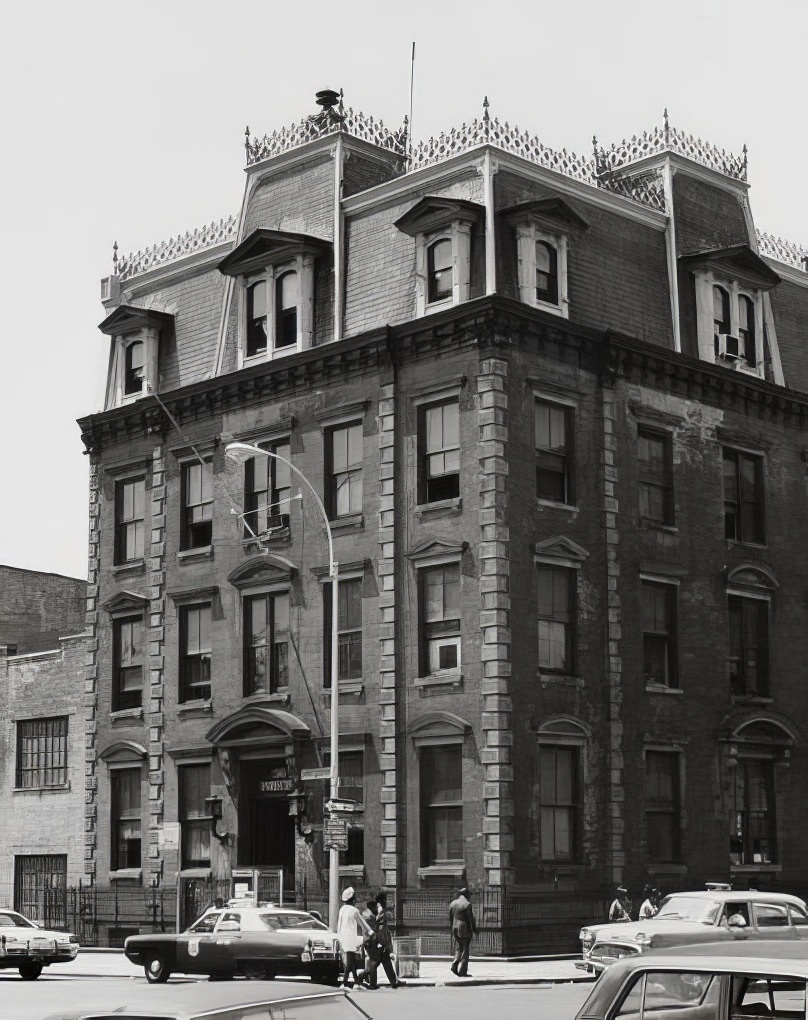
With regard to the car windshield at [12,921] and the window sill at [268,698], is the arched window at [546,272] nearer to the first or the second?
the window sill at [268,698]

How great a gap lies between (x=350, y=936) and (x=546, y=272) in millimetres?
17563

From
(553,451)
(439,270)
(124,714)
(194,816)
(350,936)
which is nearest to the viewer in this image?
(350,936)

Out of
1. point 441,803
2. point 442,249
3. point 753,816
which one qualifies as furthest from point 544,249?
point 753,816

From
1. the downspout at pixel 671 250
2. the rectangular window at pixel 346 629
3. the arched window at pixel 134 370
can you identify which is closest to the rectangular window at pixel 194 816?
the rectangular window at pixel 346 629

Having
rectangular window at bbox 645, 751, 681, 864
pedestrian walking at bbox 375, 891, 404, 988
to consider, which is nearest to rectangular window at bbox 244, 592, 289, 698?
rectangular window at bbox 645, 751, 681, 864

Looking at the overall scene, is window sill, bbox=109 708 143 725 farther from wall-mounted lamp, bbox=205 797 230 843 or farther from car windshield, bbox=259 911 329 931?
car windshield, bbox=259 911 329 931

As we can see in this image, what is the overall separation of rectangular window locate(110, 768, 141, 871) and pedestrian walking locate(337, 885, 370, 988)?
15.1 m

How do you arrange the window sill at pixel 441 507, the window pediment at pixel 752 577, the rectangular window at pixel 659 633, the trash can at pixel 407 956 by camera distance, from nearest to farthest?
the trash can at pixel 407 956 → the window sill at pixel 441 507 → the rectangular window at pixel 659 633 → the window pediment at pixel 752 577

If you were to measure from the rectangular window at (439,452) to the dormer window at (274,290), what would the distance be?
4593 mm

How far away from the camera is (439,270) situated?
129 ft

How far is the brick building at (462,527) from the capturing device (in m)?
37.4

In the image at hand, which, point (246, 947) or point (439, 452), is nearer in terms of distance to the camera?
point (246, 947)

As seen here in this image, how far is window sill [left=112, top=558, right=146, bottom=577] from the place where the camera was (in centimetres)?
4475

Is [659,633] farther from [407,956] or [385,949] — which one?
[385,949]
